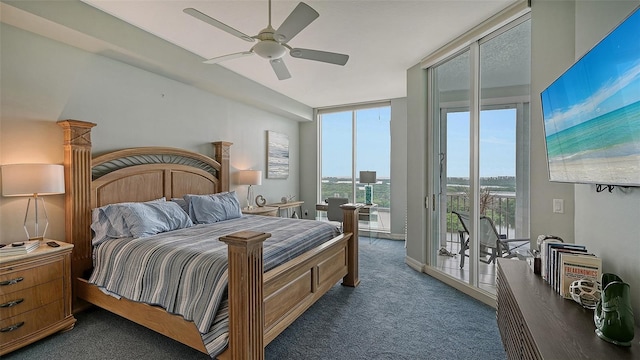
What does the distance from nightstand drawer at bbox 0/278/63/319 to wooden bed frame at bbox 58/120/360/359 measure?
26 cm

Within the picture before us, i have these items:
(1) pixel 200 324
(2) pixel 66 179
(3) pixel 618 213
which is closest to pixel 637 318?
(3) pixel 618 213

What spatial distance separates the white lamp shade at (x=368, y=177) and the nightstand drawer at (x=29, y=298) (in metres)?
4.45

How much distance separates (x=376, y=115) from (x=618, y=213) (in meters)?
4.75

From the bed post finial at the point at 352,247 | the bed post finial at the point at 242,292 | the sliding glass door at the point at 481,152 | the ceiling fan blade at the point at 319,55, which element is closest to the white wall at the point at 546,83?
the sliding glass door at the point at 481,152

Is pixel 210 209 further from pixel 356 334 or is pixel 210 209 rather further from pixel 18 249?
pixel 356 334

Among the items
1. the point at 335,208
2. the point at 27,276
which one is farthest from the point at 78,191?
the point at 335,208

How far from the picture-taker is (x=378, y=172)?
19.1ft

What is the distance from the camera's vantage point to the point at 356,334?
2.30m

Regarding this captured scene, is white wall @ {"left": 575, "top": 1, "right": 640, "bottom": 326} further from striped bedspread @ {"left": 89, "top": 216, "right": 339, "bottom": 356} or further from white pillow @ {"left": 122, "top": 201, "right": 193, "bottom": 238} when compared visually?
white pillow @ {"left": 122, "top": 201, "right": 193, "bottom": 238}

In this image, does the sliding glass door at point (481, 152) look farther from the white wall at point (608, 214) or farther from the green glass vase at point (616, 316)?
the green glass vase at point (616, 316)

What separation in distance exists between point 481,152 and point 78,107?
414 cm

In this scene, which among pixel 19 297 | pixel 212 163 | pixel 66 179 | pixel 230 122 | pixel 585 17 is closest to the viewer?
pixel 585 17

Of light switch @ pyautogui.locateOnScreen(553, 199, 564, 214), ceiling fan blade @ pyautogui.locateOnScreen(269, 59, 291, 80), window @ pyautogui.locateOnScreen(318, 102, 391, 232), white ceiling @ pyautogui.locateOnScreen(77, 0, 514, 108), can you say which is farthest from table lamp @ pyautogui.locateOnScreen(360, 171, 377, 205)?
light switch @ pyautogui.locateOnScreen(553, 199, 564, 214)

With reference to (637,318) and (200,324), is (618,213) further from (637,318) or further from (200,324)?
(200,324)
